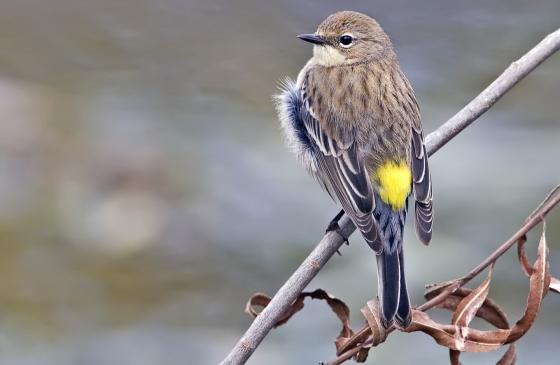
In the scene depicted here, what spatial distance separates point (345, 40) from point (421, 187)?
1170mm

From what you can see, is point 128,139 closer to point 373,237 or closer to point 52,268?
A: point 52,268

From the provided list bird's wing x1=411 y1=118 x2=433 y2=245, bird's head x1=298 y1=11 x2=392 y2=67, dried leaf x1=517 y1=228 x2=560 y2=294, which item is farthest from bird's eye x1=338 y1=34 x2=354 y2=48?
dried leaf x1=517 y1=228 x2=560 y2=294

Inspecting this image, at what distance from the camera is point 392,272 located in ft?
14.8

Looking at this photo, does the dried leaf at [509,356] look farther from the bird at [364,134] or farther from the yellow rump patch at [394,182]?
the yellow rump patch at [394,182]

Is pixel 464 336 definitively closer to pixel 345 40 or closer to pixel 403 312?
pixel 403 312

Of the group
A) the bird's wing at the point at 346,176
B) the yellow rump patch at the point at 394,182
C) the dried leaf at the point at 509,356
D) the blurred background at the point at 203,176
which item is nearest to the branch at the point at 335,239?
the bird's wing at the point at 346,176

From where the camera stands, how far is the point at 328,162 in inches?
211

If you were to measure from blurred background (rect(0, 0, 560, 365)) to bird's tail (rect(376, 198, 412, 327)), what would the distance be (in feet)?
8.23

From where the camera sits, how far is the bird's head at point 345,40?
583 cm

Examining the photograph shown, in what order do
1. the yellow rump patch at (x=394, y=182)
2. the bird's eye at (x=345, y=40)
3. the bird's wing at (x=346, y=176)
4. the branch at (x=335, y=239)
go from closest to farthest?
the branch at (x=335, y=239), the bird's wing at (x=346, y=176), the yellow rump patch at (x=394, y=182), the bird's eye at (x=345, y=40)

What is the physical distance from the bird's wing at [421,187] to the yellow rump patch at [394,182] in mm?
41

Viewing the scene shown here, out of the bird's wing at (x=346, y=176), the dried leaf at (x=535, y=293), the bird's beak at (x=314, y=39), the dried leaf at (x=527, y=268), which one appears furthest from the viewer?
the bird's beak at (x=314, y=39)

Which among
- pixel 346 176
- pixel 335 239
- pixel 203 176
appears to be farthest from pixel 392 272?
pixel 203 176

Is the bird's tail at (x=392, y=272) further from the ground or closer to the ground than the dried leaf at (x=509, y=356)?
further from the ground
